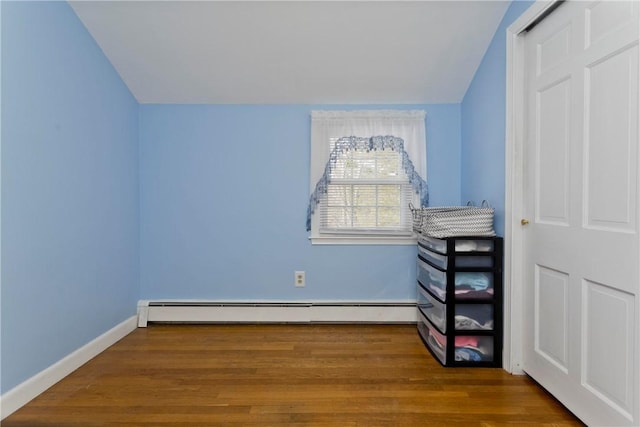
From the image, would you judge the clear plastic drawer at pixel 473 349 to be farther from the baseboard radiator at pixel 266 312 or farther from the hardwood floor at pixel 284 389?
the baseboard radiator at pixel 266 312

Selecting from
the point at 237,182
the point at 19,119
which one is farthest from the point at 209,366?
the point at 19,119

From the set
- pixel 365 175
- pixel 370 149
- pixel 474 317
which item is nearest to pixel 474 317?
pixel 474 317

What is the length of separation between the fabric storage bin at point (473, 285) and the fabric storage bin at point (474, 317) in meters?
0.07

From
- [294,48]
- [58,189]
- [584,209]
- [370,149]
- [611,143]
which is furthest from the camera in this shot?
[370,149]

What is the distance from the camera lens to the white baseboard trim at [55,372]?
1.60m

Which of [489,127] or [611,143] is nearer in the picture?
[611,143]

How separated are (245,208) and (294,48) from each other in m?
1.26

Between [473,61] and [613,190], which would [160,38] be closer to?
[473,61]

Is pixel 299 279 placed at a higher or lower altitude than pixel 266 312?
higher

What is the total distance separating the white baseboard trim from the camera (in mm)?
1604

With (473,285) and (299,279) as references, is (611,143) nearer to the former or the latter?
(473,285)

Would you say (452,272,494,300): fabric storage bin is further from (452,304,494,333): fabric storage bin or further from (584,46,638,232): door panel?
(584,46,638,232): door panel

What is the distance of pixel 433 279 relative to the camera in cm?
230

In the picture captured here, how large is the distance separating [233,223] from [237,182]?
0.34 meters
